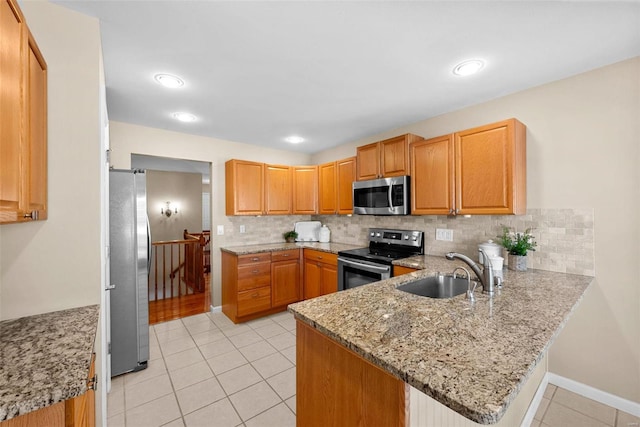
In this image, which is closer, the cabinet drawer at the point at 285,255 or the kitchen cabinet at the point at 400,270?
the kitchen cabinet at the point at 400,270

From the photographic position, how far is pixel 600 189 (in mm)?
1932

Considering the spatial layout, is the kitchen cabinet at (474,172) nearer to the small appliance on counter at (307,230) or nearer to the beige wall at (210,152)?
the small appliance on counter at (307,230)

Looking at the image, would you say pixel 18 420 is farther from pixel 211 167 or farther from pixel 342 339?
pixel 211 167

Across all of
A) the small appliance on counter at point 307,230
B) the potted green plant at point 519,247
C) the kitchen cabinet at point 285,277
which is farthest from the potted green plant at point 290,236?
the potted green plant at point 519,247

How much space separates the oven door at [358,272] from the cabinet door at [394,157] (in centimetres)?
104

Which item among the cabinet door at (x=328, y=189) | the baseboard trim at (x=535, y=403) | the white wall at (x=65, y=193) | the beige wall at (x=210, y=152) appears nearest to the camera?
the white wall at (x=65, y=193)

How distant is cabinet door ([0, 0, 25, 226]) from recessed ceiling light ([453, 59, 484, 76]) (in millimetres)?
2311

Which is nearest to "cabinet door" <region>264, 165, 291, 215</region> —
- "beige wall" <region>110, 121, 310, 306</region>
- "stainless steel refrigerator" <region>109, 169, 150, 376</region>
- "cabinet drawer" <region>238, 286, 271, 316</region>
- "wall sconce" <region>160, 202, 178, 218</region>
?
"beige wall" <region>110, 121, 310, 306</region>

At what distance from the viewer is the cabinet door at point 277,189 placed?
3873mm

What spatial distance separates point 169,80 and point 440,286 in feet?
8.60

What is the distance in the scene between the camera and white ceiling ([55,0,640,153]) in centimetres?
140

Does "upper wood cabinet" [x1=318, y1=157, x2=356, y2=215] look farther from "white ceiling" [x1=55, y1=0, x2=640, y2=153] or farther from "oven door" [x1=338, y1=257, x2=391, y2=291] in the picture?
"white ceiling" [x1=55, y1=0, x2=640, y2=153]

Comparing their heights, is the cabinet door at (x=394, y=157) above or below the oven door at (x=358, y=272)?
above

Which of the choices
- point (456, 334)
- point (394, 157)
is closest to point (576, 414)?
point (456, 334)
